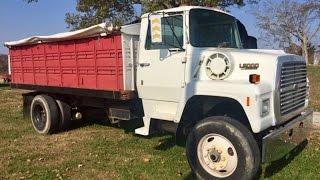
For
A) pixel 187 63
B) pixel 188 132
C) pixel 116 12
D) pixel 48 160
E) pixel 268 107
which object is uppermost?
pixel 116 12

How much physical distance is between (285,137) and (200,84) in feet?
4.67

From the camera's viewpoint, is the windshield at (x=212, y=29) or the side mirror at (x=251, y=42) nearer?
the windshield at (x=212, y=29)

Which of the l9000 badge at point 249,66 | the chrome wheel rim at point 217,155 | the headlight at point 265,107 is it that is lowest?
the chrome wheel rim at point 217,155

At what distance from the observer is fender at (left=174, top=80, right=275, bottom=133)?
6.25m

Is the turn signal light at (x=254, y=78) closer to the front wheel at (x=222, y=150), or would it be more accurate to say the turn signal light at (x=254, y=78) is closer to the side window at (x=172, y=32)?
the front wheel at (x=222, y=150)

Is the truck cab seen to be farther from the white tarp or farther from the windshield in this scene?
the white tarp

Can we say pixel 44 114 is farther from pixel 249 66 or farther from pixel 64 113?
pixel 249 66

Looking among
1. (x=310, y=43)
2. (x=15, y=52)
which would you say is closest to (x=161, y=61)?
(x=15, y=52)

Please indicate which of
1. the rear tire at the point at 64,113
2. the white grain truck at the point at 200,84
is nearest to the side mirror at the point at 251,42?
the white grain truck at the point at 200,84

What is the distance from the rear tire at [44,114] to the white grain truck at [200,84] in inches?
34.9

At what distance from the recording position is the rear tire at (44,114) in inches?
404

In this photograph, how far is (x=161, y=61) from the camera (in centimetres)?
760

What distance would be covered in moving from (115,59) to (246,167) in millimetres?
3147

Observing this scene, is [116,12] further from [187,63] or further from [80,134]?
[187,63]
